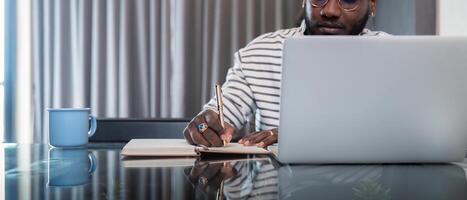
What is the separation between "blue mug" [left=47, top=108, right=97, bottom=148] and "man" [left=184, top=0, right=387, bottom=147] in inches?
10.7

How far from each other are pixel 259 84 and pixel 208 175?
0.92 metres

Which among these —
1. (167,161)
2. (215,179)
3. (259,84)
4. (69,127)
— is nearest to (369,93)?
(215,179)

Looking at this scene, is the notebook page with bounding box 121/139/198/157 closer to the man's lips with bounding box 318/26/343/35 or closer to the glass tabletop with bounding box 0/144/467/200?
the glass tabletop with bounding box 0/144/467/200

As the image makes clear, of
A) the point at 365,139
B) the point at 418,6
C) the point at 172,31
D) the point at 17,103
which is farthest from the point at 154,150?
the point at 17,103

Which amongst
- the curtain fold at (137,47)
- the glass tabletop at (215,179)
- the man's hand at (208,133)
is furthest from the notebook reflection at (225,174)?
the curtain fold at (137,47)

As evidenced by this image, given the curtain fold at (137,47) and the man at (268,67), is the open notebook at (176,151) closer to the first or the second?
the man at (268,67)

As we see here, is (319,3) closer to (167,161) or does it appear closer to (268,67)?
(268,67)

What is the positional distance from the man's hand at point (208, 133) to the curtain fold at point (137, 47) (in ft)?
5.86

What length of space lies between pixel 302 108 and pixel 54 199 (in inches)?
14.7

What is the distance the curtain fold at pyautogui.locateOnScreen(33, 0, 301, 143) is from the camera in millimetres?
2811

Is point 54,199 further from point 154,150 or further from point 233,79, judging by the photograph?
point 233,79

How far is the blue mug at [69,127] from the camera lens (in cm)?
105

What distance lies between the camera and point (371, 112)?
2.42 ft

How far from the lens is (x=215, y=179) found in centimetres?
66
